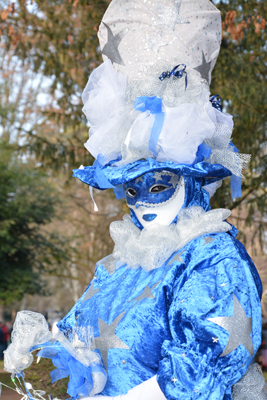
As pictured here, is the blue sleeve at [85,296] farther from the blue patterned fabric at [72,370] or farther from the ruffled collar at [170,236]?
the blue patterned fabric at [72,370]

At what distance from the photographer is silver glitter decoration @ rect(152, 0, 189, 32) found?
2.06 metres

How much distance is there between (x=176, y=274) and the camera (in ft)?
5.71

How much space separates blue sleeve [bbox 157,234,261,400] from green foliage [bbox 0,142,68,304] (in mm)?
9172

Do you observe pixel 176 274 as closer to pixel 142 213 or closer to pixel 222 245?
pixel 222 245

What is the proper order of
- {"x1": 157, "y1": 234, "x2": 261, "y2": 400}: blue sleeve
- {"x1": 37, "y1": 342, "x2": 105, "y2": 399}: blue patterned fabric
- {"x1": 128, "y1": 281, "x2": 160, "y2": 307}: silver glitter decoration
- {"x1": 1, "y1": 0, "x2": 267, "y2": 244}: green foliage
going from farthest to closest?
{"x1": 1, "y1": 0, "x2": 267, "y2": 244}: green foliage, {"x1": 128, "y1": 281, "x2": 160, "y2": 307}: silver glitter decoration, {"x1": 37, "y1": 342, "x2": 105, "y2": 399}: blue patterned fabric, {"x1": 157, "y1": 234, "x2": 261, "y2": 400}: blue sleeve

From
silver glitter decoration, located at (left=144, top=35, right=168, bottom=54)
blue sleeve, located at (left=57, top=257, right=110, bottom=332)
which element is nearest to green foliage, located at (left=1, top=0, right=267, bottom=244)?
silver glitter decoration, located at (left=144, top=35, right=168, bottom=54)

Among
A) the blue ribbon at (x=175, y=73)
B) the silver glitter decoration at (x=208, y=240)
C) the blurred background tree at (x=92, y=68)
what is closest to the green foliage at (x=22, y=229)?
the blurred background tree at (x=92, y=68)

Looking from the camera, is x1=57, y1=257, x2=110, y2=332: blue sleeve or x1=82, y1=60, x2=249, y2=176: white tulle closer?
x1=82, y1=60, x2=249, y2=176: white tulle

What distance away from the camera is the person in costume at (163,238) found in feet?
5.02

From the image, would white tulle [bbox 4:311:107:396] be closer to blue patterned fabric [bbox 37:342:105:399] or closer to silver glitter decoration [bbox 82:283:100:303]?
blue patterned fabric [bbox 37:342:105:399]

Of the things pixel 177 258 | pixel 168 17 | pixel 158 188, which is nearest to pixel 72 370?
pixel 177 258

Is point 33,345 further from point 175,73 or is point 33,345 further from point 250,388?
point 175,73

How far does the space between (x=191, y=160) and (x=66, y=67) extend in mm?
4528

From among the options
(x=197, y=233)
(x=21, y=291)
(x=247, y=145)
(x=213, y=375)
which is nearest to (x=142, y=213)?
(x=197, y=233)
